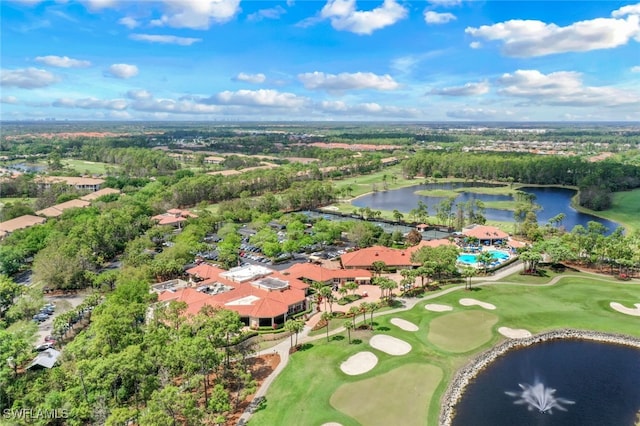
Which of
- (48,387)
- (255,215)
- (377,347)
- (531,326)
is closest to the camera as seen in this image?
(48,387)

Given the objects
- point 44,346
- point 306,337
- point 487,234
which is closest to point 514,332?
point 306,337

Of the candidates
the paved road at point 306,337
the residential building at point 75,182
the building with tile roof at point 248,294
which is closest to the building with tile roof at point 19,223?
the residential building at point 75,182

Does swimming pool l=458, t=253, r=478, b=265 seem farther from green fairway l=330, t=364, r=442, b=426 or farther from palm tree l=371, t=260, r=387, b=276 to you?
green fairway l=330, t=364, r=442, b=426

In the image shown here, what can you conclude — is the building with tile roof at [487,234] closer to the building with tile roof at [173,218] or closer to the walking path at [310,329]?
the walking path at [310,329]

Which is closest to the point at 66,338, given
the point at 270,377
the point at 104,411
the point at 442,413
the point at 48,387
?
the point at 48,387

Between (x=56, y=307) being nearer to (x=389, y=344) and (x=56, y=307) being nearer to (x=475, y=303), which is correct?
(x=389, y=344)

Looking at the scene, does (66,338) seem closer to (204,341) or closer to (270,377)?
(204,341)
